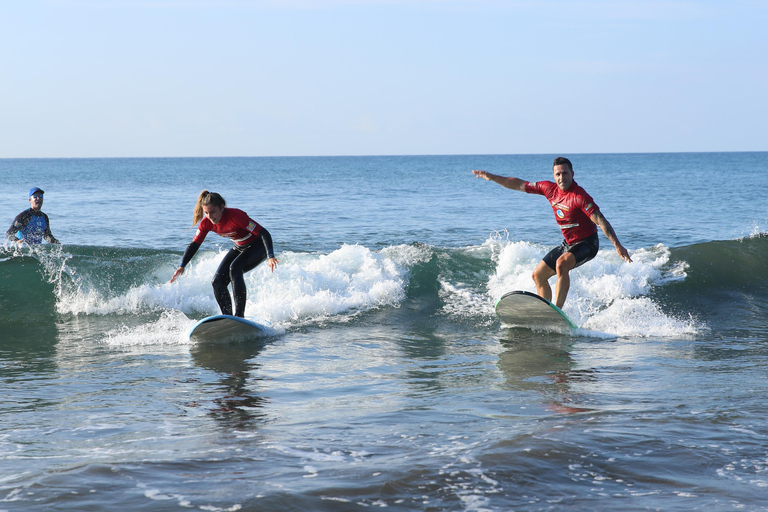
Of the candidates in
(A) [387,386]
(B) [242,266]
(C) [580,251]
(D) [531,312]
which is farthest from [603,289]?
(A) [387,386]

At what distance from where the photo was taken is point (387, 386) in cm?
615

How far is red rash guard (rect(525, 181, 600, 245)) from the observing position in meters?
A: 7.89

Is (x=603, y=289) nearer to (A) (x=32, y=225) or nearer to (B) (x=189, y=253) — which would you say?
(B) (x=189, y=253)

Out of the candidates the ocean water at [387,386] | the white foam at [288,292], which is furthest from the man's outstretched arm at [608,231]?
the white foam at [288,292]

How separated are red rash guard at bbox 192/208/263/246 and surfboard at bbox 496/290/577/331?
335cm

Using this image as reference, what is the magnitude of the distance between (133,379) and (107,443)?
7.04 ft

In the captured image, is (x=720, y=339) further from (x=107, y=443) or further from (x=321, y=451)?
(x=107, y=443)

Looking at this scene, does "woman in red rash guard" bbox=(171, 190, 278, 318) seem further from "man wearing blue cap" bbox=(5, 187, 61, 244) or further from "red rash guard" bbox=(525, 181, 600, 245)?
"man wearing blue cap" bbox=(5, 187, 61, 244)

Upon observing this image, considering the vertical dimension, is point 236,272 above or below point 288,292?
above

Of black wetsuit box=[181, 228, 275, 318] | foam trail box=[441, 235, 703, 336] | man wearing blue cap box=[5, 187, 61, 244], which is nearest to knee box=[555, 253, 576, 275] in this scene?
foam trail box=[441, 235, 703, 336]

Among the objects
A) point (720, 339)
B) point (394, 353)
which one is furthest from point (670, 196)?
point (394, 353)

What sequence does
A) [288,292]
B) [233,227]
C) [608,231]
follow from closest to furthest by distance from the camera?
[608,231], [233,227], [288,292]

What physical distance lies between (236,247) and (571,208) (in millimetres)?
4215

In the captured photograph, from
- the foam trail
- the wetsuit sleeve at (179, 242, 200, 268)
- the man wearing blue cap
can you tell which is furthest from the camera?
the man wearing blue cap
